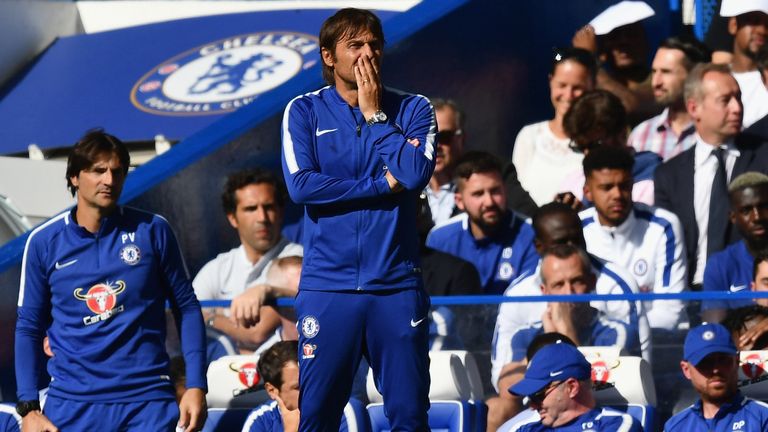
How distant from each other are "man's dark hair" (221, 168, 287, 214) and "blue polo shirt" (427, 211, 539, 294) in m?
0.88

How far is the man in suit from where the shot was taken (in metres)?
8.25

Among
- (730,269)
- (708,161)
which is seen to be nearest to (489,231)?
(708,161)

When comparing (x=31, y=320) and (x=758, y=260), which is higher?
(x=31, y=320)

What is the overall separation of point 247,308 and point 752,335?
221 centimetres

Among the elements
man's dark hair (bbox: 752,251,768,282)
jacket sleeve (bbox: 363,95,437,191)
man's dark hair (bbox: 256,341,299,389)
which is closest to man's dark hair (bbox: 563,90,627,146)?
man's dark hair (bbox: 752,251,768,282)

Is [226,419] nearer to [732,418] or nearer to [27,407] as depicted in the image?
[27,407]

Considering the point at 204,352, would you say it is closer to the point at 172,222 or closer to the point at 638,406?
the point at 638,406

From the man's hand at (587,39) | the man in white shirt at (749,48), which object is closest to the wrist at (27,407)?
the man in white shirt at (749,48)

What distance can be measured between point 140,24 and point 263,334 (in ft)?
22.7

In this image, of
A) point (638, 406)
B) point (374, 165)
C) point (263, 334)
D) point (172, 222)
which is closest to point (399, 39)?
point (172, 222)

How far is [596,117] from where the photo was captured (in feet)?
28.5

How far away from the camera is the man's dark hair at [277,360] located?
6.67 m

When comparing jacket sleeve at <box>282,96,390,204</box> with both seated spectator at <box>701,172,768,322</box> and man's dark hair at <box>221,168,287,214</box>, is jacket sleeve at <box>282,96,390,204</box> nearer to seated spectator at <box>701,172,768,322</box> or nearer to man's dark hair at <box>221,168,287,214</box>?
man's dark hair at <box>221,168,287,214</box>

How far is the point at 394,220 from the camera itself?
16.1 ft
